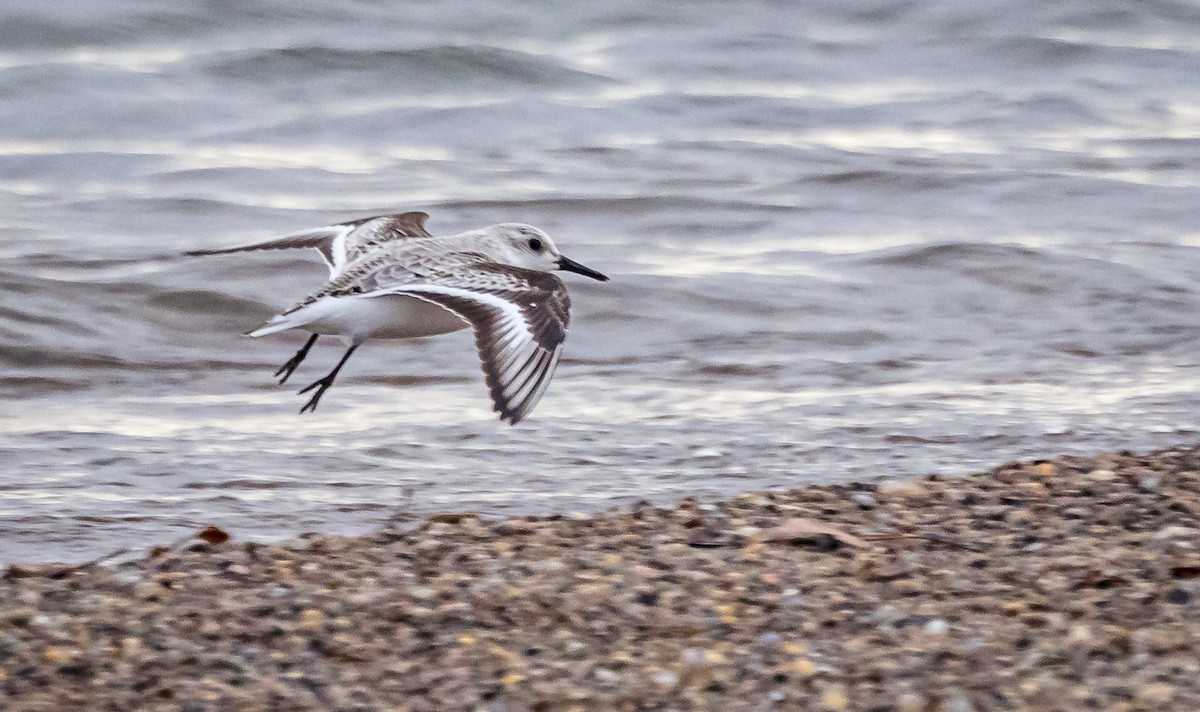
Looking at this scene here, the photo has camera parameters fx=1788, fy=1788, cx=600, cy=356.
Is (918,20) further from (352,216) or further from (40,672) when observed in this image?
(40,672)

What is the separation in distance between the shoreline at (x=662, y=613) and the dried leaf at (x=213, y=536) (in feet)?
0.38

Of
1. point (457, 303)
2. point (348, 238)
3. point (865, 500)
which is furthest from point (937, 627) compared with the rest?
point (348, 238)

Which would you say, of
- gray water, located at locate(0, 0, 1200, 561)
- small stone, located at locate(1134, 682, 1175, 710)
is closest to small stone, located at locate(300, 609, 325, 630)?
gray water, located at locate(0, 0, 1200, 561)

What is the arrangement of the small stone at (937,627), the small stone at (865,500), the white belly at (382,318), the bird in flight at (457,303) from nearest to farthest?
the small stone at (937,627)
the bird in flight at (457,303)
the small stone at (865,500)
the white belly at (382,318)

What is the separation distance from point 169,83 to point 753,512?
40.1 ft

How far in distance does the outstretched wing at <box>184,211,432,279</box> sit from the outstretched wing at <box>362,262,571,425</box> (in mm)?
855

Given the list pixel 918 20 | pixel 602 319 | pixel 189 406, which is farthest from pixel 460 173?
pixel 918 20

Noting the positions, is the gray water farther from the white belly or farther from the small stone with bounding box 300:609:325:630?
the small stone with bounding box 300:609:325:630

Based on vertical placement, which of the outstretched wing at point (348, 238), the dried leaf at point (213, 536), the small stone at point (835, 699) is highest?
the outstretched wing at point (348, 238)

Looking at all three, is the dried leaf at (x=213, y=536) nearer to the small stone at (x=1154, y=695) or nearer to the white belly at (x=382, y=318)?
the white belly at (x=382, y=318)

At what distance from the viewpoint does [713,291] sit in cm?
1086

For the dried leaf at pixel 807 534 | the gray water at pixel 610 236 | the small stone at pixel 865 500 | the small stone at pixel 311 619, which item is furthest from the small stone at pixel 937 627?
the gray water at pixel 610 236

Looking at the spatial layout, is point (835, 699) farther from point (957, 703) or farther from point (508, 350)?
point (508, 350)

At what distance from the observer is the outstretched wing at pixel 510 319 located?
564cm
